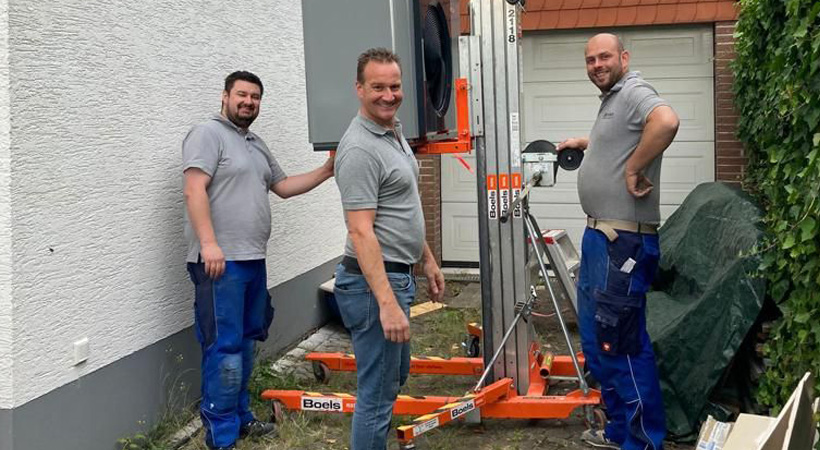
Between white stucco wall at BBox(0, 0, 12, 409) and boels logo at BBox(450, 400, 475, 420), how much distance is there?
1.95 meters

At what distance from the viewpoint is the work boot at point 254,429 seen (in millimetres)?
4391

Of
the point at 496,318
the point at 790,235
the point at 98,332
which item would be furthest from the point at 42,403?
the point at 790,235

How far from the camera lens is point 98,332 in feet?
12.9

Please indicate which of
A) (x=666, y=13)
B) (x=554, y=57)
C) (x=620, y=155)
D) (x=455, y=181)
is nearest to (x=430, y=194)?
(x=455, y=181)

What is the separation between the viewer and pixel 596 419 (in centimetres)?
432

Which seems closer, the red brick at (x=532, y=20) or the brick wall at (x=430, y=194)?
the red brick at (x=532, y=20)

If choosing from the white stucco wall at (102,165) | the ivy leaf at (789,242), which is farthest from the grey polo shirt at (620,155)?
the white stucco wall at (102,165)

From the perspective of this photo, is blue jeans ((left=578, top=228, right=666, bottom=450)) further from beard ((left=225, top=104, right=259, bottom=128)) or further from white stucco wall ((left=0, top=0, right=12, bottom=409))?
white stucco wall ((left=0, top=0, right=12, bottom=409))

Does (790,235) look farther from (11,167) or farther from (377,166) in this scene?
(11,167)

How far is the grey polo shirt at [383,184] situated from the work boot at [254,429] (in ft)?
4.83

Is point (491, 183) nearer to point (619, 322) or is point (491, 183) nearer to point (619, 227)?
point (619, 227)

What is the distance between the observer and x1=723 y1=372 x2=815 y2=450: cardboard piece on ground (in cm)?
233

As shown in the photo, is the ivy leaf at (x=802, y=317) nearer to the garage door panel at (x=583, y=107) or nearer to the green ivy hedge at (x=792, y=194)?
the green ivy hedge at (x=792, y=194)

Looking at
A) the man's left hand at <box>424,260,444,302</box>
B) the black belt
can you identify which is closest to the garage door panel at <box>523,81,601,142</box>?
the man's left hand at <box>424,260,444,302</box>
